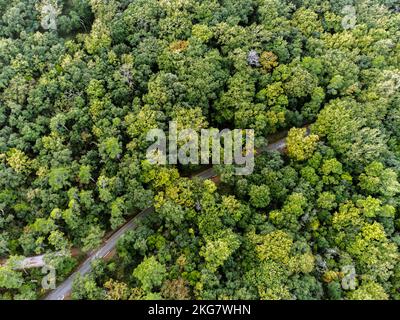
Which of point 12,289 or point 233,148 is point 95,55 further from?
point 12,289

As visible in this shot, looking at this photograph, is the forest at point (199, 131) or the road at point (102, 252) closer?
the forest at point (199, 131)

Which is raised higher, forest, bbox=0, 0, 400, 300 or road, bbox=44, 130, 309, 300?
forest, bbox=0, 0, 400, 300

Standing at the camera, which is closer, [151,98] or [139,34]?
[151,98]

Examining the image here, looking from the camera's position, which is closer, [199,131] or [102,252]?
[102,252]

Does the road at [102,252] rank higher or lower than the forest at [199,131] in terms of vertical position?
lower

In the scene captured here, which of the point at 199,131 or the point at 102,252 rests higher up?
the point at 199,131

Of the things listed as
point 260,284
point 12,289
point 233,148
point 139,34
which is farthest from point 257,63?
point 12,289

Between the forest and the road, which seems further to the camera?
the road
